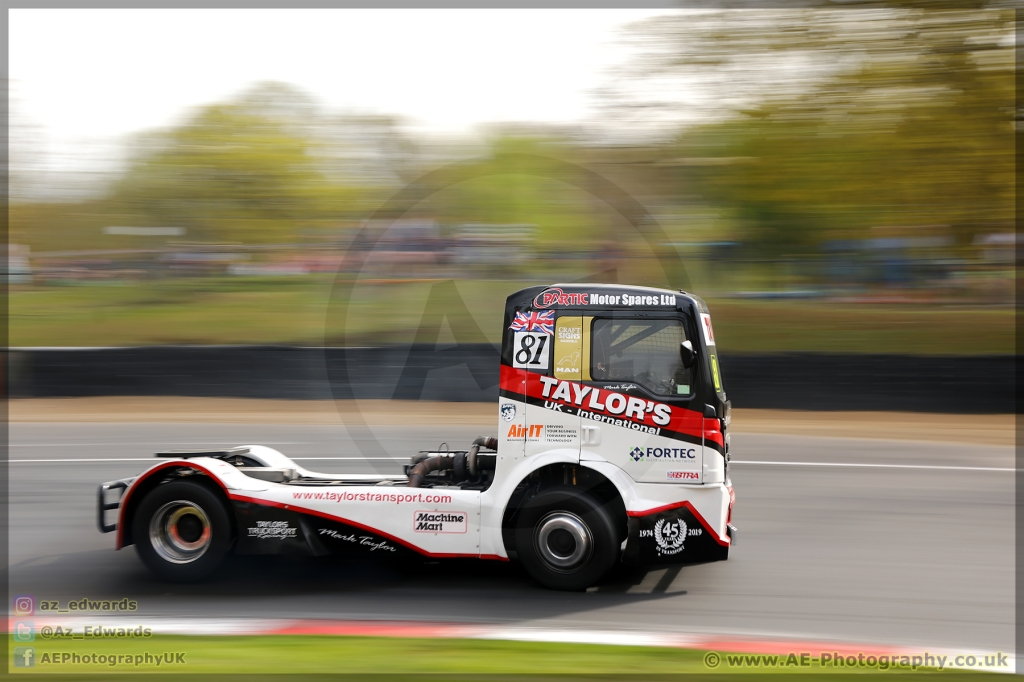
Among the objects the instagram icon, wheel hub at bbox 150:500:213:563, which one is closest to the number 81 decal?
wheel hub at bbox 150:500:213:563

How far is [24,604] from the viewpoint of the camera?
20.3 ft

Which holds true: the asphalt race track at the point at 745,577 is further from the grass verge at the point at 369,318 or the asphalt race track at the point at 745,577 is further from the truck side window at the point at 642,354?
the grass verge at the point at 369,318

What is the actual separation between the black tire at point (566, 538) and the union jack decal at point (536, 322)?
1.14 metres

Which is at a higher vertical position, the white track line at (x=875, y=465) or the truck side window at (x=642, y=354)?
the truck side window at (x=642, y=354)

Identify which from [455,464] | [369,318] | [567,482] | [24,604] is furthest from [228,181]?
[567,482]

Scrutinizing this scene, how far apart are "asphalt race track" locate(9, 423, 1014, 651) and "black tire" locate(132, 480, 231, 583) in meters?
0.17

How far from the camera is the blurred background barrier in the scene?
45.2 ft

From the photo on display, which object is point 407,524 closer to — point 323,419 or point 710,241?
point 323,419

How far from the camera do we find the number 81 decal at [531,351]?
6.16 meters

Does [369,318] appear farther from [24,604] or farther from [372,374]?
[24,604]

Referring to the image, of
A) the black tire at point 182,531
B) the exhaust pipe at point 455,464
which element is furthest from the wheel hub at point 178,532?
the exhaust pipe at point 455,464

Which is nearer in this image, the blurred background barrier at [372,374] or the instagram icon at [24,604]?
the instagram icon at [24,604]

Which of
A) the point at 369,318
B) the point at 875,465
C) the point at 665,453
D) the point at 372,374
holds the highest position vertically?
the point at 369,318

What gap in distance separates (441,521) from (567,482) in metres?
0.94
